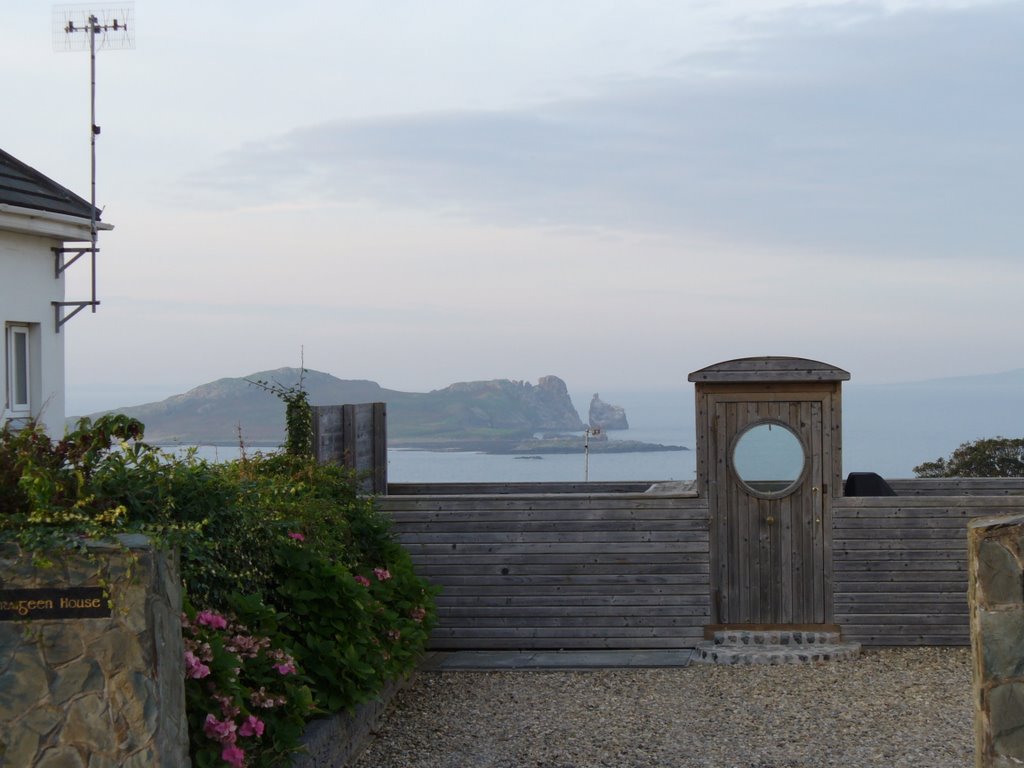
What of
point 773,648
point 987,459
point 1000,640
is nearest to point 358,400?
point 773,648

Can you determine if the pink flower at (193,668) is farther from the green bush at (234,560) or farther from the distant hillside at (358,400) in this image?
the distant hillside at (358,400)

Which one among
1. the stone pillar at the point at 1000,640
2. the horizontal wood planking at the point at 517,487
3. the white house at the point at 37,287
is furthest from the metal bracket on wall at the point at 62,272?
the stone pillar at the point at 1000,640

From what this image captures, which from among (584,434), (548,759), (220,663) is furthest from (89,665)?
(584,434)

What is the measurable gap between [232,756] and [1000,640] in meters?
3.50

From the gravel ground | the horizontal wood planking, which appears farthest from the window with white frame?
the gravel ground

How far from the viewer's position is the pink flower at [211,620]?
19.2 feet

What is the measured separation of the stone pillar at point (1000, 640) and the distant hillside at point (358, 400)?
20.1ft

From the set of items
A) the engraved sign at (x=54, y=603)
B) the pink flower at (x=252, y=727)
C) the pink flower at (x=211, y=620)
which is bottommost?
the pink flower at (x=252, y=727)

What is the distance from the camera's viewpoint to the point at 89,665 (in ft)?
16.0

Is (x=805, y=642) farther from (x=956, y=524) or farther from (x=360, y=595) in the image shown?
(x=360, y=595)

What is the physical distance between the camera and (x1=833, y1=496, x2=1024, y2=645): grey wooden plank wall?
417 inches

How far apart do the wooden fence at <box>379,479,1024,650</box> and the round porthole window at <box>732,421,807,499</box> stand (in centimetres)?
44

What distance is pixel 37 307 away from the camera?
16953 mm

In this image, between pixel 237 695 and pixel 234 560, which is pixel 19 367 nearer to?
pixel 234 560
